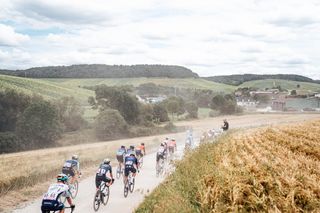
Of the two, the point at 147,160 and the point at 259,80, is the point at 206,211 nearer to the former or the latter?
the point at 147,160

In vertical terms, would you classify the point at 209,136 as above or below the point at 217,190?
below

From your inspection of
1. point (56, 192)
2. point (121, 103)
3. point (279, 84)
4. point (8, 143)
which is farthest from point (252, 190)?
point (279, 84)

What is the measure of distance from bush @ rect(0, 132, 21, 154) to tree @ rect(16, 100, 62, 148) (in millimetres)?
954

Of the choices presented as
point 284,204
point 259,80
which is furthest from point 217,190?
point 259,80

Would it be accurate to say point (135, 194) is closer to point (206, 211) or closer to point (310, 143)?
point (310, 143)

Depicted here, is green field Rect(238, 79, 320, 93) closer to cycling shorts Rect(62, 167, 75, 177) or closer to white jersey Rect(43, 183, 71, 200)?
cycling shorts Rect(62, 167, 75, 177)

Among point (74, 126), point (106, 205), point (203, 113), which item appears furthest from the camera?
point (203, 113)

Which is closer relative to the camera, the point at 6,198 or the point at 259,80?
the point at 6,198

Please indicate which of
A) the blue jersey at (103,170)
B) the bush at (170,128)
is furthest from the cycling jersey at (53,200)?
the bush at (170,128)

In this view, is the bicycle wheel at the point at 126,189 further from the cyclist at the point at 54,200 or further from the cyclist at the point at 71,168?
the cyclist at the point at 54,200

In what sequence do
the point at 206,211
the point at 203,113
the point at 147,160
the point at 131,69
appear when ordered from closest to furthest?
the point at 206,211 → the point at 147,160 → the point at 203,113 → the point at 131,69

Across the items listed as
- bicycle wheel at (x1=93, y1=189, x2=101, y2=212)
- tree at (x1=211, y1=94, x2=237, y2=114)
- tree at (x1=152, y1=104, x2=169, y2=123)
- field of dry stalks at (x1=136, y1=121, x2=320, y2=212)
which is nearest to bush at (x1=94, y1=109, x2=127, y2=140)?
tree at (x1=152, y1=104, x2=169, y2=123)

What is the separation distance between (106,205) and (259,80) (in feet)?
560

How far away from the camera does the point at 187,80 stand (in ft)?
523
